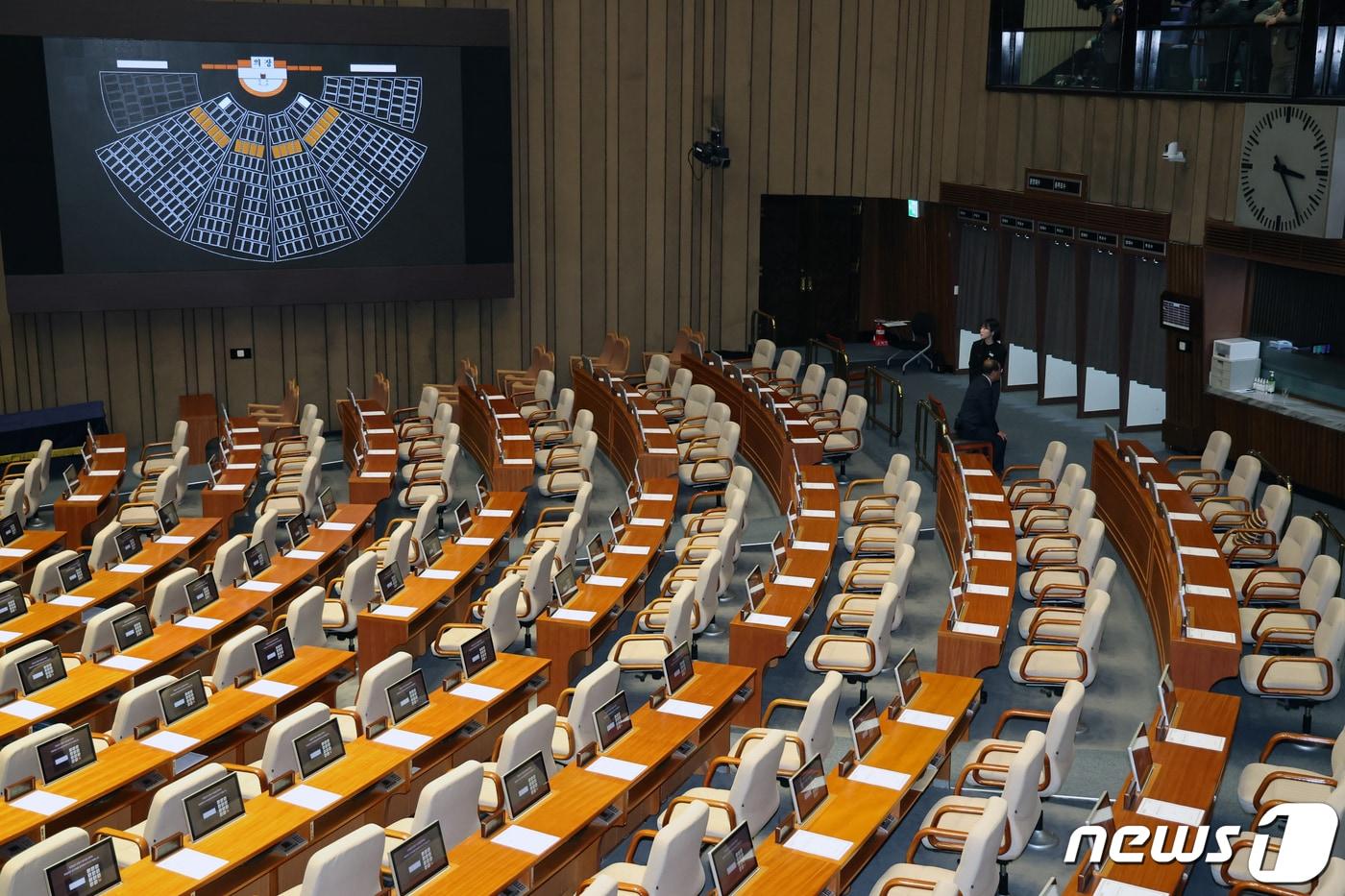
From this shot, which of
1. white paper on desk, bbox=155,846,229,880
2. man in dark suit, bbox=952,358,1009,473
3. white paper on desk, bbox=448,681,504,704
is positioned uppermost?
man in dark suit, bbox=952,358,1009,473

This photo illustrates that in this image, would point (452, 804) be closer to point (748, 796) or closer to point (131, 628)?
point (748, 796)

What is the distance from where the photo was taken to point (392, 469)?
42.0 ft

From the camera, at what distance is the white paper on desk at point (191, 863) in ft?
20.0

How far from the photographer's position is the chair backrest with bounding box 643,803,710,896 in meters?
5.80

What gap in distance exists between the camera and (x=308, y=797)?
679 centimetres

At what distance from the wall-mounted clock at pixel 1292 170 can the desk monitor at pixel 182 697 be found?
9.49 m

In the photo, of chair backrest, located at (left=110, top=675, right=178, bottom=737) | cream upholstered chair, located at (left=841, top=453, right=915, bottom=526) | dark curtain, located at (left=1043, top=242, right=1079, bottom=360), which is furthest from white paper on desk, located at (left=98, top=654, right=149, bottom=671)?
dark curtain, located at (left=1043, top=242, right=1079, bottom=360)

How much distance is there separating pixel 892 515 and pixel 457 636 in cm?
376

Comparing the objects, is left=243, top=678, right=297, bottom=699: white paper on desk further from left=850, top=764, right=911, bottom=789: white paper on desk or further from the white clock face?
the white clock face

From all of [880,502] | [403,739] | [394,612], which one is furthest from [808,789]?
[880,502]

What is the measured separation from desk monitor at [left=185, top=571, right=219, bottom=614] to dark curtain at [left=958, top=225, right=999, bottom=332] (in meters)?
10.2

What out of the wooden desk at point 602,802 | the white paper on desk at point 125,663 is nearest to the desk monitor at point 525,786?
the wooden desk at point 602,802

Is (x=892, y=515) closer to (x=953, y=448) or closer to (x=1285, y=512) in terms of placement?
(x=953, y=448)

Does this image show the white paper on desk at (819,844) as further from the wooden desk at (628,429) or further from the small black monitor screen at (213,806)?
the wooden desk at (628,429)
